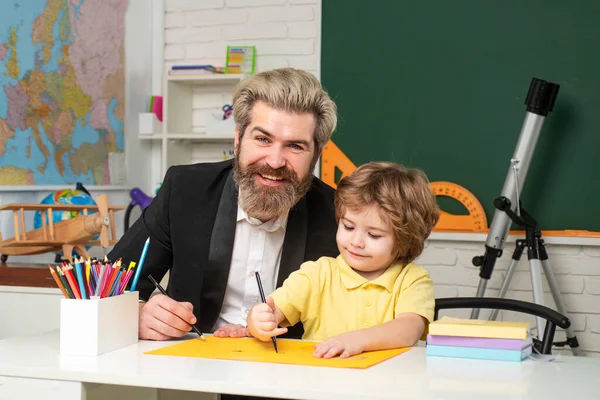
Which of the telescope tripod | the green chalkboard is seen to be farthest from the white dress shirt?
the green chalkboard

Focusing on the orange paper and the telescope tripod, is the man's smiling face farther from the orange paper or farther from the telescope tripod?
→ the telescope tripod

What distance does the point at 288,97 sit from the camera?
5.74 ft

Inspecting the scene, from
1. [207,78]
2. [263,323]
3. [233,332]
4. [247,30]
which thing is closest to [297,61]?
[247,30]

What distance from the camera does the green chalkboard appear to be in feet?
11.3

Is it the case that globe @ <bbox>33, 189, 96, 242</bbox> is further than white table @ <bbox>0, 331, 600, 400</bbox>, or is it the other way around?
globe @ <bbox>33, 189, 96, 242</bbox>

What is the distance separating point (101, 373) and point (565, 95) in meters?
2.87

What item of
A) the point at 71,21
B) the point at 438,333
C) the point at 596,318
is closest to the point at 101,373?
the point at 438,333

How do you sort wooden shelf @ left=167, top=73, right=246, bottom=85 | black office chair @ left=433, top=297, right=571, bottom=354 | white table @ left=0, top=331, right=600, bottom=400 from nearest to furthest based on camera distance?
1. white table @ left=0, top=331, right=600, bottom=400
2. black office chair @ left=433, top=297, right=571, bottom=354
3. wooden shelf @ left=167, top=73, right=246, bottom=85

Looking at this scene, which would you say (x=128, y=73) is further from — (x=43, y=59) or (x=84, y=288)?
(x=84, y=288)

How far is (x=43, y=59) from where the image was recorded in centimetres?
312

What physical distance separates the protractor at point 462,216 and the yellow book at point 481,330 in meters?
2.22

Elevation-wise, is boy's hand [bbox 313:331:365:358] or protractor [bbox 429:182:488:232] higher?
boy's hand [bbox 313:331:365:358]

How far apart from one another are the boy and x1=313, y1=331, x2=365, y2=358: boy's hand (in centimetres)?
19

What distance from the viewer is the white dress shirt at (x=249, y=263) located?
6.04ft
